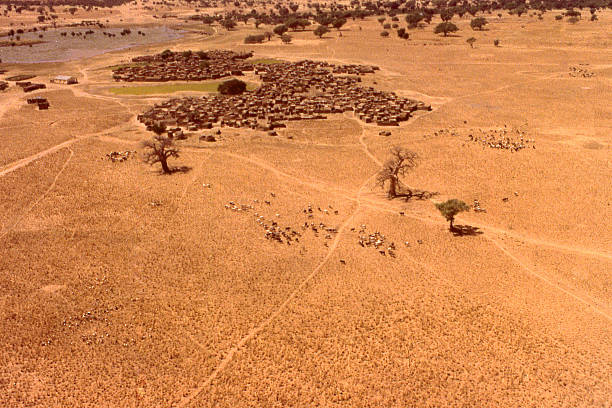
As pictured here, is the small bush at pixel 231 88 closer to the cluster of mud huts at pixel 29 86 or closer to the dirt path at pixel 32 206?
the dirt path at pixel 32 206

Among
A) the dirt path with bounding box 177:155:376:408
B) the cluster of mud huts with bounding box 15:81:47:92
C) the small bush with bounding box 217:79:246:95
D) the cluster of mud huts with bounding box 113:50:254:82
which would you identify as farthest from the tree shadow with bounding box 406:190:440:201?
the cluster of mud huts with bounding box 15:81:47:92

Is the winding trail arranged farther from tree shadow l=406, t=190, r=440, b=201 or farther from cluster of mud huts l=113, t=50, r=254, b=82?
cluster of mud huts l=113, t=50, r=254, b=82

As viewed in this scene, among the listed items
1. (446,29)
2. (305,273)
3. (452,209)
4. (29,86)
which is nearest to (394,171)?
(452,209)

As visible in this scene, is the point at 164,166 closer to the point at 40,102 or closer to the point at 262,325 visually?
the point at 262,325

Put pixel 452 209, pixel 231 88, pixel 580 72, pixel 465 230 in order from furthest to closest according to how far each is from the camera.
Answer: pixel 580 72 → pixel 231 88 → pixel 465 230 → pixel 452 209

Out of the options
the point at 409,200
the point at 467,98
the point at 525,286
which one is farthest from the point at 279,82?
the point at 525,286

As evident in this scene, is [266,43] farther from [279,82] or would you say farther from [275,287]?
[275,287]

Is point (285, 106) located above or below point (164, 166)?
above
